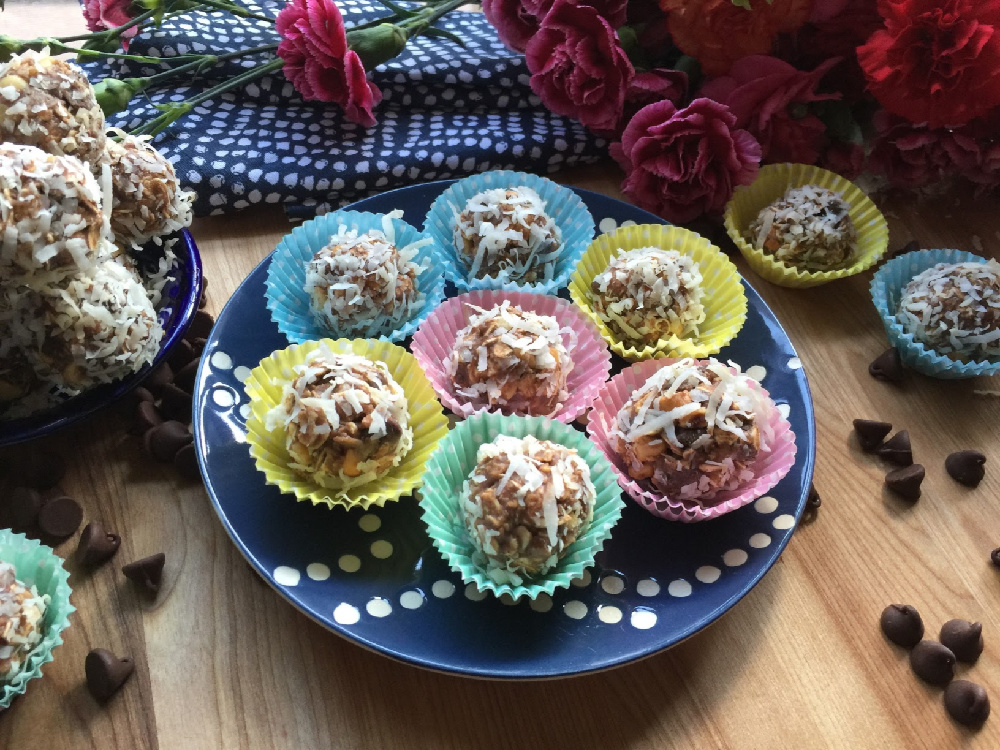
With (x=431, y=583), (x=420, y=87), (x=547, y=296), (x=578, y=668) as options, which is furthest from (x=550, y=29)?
(x=578, y=668)

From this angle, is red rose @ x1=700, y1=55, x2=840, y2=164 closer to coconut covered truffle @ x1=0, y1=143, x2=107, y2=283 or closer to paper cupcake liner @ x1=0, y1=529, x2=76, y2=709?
coconut covered truffle @ x1=0, y1=143, x2=107, y2=283

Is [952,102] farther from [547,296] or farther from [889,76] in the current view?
[547,296]

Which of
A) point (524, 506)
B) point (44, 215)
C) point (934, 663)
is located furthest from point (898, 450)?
point (44, 215)

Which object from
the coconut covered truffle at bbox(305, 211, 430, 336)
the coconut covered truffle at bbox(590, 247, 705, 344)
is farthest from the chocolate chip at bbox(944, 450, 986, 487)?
the coconut covered truffle at bbox(305, 211, 430, 336)

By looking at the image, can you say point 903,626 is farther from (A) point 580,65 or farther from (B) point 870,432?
(A) point 580,65

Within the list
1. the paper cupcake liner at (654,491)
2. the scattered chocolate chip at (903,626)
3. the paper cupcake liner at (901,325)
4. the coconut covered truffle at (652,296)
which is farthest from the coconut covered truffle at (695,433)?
the paper cupcake liner at (901,325)

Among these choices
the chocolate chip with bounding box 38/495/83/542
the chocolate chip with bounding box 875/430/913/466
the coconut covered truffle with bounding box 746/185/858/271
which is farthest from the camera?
the coconut covered truffle with bounding box 746/185/858/271
